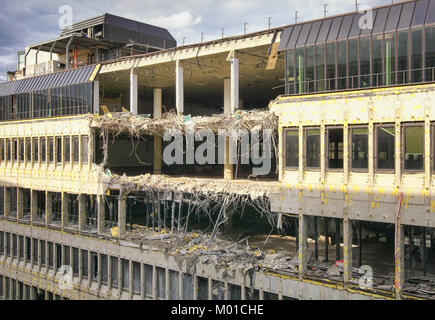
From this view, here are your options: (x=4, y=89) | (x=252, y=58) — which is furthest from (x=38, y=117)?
(x=252, y=58)

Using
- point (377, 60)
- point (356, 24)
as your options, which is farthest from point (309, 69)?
point (377, 60)

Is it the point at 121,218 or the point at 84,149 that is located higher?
the point at 84,149

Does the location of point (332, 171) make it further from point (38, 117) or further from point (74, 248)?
point (38, 117)

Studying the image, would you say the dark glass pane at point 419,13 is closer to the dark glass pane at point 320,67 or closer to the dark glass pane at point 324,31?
the dark glass pane at point 324,31

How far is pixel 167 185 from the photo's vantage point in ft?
90.2

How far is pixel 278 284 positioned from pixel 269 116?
28.6 ft

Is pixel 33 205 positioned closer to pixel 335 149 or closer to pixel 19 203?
pixel 19 203

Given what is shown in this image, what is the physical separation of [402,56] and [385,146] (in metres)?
4.03

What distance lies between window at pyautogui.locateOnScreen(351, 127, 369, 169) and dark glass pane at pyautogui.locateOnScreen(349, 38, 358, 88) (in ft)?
7.21

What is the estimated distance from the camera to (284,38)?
21.6 metres

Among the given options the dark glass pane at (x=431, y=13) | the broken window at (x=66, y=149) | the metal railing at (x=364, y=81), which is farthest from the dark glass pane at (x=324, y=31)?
the broken window at (x=66, y=149)

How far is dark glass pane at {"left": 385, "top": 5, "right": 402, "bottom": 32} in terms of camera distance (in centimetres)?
1830

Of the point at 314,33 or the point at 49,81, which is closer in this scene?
the point at 314,33

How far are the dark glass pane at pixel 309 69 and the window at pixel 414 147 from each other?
504 centimetres
